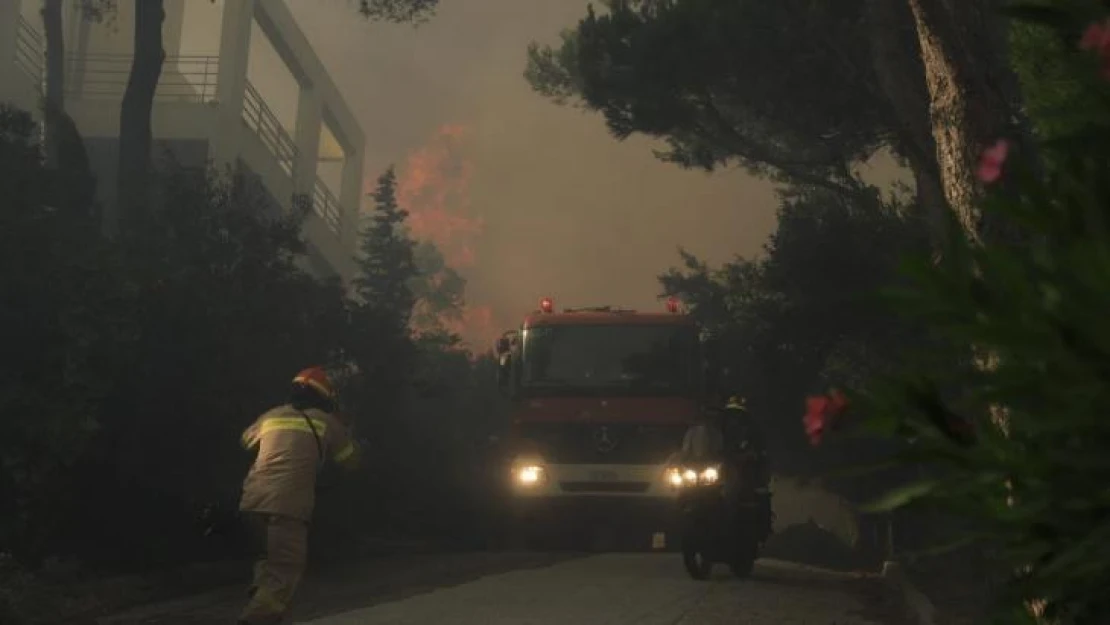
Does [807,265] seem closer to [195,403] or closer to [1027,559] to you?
[195,403]

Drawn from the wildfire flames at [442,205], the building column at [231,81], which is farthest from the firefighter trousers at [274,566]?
the wildfire flames at [442,205]

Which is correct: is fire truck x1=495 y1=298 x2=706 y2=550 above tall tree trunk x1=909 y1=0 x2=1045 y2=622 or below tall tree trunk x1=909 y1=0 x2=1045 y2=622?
below

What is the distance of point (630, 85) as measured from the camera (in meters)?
15.7

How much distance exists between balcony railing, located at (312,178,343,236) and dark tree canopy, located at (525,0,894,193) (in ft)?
51.7

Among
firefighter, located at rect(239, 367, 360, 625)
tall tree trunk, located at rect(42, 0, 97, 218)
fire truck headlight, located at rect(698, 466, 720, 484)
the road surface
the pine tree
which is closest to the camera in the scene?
firefighter, located at rect(239, 367, 360, 625)

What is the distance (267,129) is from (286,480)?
22.1 metres

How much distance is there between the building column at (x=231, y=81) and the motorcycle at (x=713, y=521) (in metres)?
15.5

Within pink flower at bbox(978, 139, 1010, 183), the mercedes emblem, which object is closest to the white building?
the mercedes emblem

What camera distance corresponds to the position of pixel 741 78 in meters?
15.3

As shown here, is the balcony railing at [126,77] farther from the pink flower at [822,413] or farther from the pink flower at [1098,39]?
the pink flower at [1098,39]

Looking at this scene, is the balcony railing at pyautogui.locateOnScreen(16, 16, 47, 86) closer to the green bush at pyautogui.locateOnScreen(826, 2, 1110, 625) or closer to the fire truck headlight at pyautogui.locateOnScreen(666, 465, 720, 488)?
the fire truck headlight at pyautogui.locateOnScreen(666, 465, 720, 488)

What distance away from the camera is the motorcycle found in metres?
10.6

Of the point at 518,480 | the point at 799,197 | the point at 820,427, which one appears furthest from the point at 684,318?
the point at 820,427

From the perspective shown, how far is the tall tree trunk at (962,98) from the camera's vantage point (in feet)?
20.6
